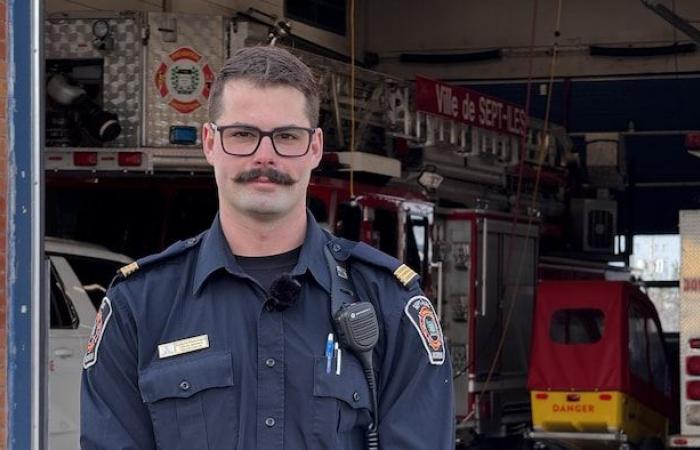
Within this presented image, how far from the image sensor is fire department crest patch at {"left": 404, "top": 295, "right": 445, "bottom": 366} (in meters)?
2.84

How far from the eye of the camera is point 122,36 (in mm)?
10336

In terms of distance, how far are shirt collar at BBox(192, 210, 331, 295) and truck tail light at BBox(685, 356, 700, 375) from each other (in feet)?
31.0

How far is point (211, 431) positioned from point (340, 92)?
850 cm

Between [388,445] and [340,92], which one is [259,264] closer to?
[388,445]

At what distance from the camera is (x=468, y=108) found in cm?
1329

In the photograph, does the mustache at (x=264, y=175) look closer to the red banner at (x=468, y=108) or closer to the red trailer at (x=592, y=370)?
the red banner at (x=468, y=108)

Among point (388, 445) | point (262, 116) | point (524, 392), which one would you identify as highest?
point (262, 116)

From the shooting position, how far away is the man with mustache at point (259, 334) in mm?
2748

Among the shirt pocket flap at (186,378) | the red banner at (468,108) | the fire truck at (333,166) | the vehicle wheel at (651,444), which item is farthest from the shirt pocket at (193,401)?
the vehicle wheel at (651,444)

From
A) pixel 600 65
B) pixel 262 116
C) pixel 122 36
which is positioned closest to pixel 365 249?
pixel 262 116

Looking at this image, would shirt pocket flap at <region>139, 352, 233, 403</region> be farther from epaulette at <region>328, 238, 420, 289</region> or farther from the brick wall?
the brick wall

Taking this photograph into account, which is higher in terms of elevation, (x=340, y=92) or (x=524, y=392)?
(x=340, y=92)

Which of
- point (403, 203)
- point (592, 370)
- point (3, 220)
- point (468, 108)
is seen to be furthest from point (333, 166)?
point (3, 220)

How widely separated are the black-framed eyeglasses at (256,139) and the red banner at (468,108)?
9.25 metres
